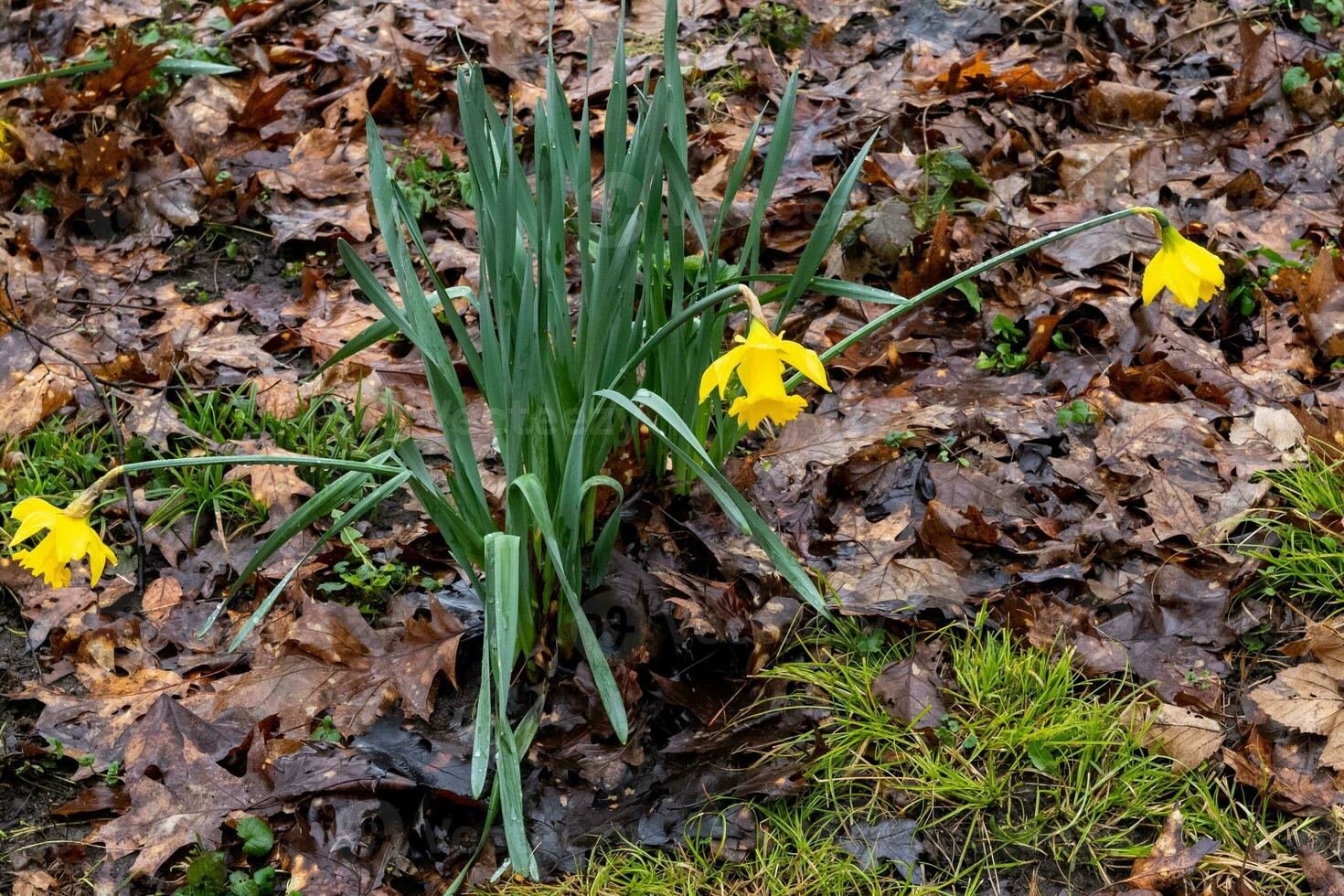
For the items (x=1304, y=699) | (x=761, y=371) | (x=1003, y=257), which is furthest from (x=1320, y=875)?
(x=761, y=371)

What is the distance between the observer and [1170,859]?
1.74m

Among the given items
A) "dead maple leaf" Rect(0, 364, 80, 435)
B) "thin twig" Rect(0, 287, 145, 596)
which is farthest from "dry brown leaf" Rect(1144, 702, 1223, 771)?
"dead maple leaf" Rect(0, 364, 80, 435)

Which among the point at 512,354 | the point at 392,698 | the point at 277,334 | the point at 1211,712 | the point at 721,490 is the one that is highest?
the point at 512,354

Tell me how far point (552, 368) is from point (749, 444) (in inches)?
31.8

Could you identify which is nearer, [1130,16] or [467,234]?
[467,234]

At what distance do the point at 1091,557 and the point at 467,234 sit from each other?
201 centimetres

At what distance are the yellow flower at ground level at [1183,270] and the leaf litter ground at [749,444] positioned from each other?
0.64 meters

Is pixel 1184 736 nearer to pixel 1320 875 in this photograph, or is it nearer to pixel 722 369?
pixel 1320 875

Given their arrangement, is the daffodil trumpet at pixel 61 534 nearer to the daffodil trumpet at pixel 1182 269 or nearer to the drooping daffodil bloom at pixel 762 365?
the drooping daffodil bloom at pixel 762 365

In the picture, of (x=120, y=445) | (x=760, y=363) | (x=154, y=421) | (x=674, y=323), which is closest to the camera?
(x=760, y=363)

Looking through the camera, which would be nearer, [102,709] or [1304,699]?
[1304,699]

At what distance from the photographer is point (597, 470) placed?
6.32ft

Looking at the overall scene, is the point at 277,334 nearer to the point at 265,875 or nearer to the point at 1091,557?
the point at 265,875

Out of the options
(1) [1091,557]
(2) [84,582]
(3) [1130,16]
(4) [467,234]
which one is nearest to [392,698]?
(2) [84,582]
